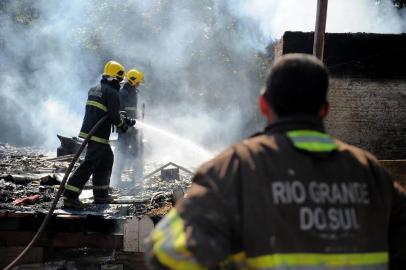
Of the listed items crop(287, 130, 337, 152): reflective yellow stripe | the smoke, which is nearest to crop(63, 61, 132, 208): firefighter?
crop(287, 130, 337, 152): reflective yellow stripe

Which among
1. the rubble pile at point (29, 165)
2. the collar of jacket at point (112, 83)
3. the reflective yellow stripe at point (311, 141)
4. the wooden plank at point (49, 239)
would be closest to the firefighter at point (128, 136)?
the rubble pile at point (29, 165)

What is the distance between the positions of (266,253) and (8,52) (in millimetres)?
27495

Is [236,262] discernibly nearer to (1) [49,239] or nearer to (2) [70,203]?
(1) [49,239]

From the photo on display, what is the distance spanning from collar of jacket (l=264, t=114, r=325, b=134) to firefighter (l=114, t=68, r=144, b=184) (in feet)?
24.8

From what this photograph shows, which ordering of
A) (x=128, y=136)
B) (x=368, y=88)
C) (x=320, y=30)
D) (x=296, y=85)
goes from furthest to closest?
(x=128, y=136), (x=368, y=88), (x=320, y=30), (x=296, y=85)

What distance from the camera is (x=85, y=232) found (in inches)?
195

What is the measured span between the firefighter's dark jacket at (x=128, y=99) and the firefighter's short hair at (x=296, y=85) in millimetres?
7653

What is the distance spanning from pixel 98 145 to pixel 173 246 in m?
4.78

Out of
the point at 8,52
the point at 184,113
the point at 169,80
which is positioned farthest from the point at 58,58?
the point at 184,113

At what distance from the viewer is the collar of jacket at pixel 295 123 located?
1.44 metres

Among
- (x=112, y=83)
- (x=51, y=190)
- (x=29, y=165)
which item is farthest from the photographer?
(x=29, y=165)

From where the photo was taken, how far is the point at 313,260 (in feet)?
4.30

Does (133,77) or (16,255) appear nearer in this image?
(16,255)

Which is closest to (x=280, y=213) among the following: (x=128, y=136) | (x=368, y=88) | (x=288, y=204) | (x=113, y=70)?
(x=288, y=204)
